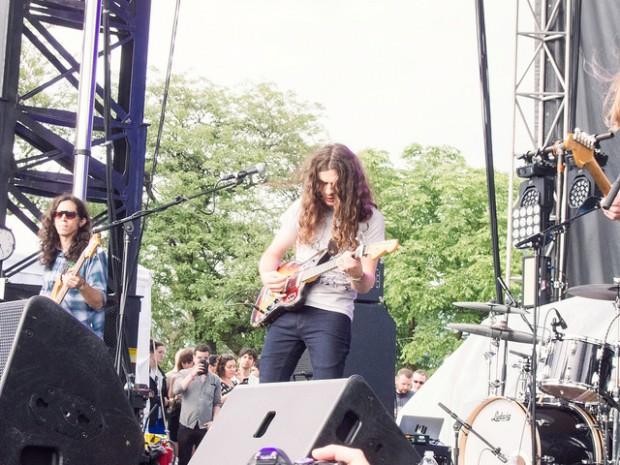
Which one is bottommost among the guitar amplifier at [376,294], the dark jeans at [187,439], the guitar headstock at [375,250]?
the dark jeans at [187,439]

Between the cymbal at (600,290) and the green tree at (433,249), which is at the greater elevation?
the cymbal at (600,290)

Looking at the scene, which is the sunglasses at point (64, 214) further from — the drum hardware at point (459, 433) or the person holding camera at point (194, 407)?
the person holding camera at point (194, 407)

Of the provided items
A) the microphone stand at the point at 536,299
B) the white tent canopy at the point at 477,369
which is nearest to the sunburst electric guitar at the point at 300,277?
the microphone stand at the point at 536,299

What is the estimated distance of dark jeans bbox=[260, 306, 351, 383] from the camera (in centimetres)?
430

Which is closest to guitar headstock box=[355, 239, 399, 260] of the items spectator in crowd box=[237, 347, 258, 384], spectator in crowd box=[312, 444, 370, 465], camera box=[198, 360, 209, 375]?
spectator in crowd box=[312, 444, 370, 465]

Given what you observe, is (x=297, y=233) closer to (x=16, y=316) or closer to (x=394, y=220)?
(x=16, y=316)

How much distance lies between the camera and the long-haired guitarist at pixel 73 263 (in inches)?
208

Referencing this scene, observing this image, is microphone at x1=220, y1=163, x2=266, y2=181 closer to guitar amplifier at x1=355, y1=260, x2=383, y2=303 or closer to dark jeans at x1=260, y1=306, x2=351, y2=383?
dark jeans at x1=260, y1=306, x2=351, y2=383

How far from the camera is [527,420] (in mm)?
6047

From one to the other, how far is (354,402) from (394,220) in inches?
1030

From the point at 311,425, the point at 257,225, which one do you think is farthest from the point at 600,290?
the point at 257,225

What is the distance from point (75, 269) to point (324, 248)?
1.62 metres

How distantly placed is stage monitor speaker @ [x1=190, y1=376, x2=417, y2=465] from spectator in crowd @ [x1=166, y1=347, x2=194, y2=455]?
8940 mm

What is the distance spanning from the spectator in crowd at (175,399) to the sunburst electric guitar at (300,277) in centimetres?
701
